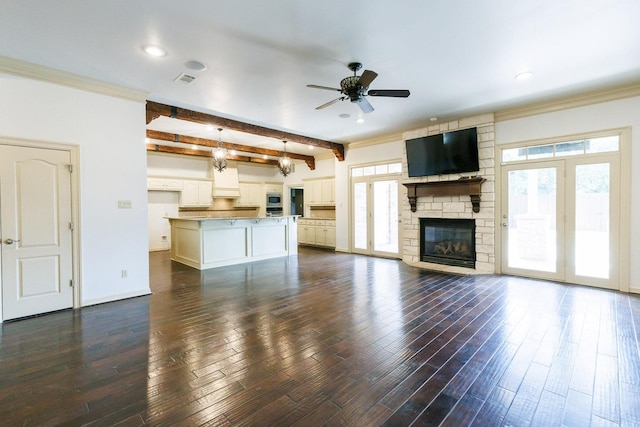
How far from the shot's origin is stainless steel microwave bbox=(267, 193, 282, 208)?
10.6m

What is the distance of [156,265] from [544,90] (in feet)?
26.0

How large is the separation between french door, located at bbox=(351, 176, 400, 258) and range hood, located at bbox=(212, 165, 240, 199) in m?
4.32

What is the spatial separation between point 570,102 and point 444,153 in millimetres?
1974

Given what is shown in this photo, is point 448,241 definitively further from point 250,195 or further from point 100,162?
point 250,195

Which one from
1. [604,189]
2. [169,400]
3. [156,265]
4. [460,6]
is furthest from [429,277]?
[156,265]

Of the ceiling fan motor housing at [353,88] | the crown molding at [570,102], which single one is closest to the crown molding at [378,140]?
the crown molding at [570,102]

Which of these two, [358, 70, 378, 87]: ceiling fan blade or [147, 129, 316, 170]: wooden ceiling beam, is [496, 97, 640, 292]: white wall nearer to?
[358, 70, 378, 87]: ceiling fan blade

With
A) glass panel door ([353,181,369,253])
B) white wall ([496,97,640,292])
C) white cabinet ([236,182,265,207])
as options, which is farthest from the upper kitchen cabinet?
white wall ([496,97,640,292])

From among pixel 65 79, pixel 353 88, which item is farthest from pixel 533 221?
pixel 65 79

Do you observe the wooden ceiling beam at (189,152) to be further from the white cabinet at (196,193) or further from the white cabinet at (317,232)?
the white cabinet at (317,232)

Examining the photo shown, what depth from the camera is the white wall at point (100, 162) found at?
11.2ft

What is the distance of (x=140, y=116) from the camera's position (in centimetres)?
420

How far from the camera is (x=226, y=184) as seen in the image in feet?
31.7

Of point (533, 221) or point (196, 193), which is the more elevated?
point (196, 193)
